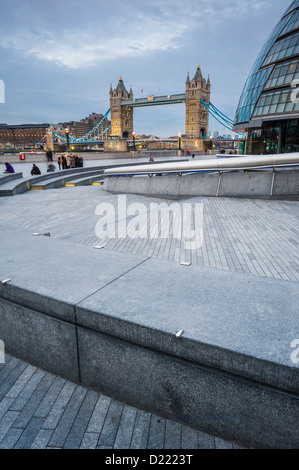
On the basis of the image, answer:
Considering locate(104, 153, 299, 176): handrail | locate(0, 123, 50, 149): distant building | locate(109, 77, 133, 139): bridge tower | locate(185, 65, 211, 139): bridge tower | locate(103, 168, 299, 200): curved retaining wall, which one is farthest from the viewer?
locate(0, 123, 50, 149): distant building

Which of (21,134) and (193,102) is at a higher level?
(193,102)

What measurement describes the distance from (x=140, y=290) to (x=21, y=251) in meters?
1.79

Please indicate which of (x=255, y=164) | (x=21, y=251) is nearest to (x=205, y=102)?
(x=255, y=164)

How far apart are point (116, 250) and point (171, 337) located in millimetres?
3233

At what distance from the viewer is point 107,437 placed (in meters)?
2.04

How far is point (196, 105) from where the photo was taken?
378 ft

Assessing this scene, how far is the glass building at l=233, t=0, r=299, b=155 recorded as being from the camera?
81.2 feet

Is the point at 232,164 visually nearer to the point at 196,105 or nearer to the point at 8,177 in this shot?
the point at 8,177
